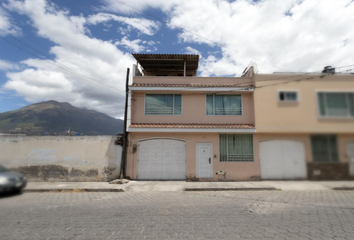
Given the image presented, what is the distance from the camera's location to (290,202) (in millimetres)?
7105

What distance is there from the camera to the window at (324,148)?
1201 centimetres

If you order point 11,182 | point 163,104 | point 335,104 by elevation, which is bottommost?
point 11,182

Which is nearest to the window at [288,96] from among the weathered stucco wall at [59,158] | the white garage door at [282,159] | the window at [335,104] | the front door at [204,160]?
the window at [335,104]

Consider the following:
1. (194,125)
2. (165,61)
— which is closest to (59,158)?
(194,125)

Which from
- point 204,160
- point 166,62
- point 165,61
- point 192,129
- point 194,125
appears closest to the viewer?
point 192,129

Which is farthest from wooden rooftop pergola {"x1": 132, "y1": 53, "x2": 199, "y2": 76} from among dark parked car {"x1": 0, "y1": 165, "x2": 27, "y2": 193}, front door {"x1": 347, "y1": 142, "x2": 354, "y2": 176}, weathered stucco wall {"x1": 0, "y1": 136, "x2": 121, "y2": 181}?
front door {"x1": 347, "y1": 142, "x2": 354, "y2": 176}

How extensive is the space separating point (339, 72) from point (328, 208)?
9.00 m

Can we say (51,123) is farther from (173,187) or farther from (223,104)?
(173,187)

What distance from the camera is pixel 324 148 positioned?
1216 cm

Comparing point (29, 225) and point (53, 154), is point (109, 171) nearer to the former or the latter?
point (53, 154)

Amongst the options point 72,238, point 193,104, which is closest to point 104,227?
point 72,238

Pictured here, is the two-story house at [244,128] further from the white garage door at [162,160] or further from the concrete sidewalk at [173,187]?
the concrete sidewalk at [173,187]

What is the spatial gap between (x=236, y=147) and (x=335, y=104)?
20.6ft

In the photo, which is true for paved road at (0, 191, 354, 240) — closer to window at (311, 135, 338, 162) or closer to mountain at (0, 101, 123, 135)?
window at (311, 135, 338, 162)
